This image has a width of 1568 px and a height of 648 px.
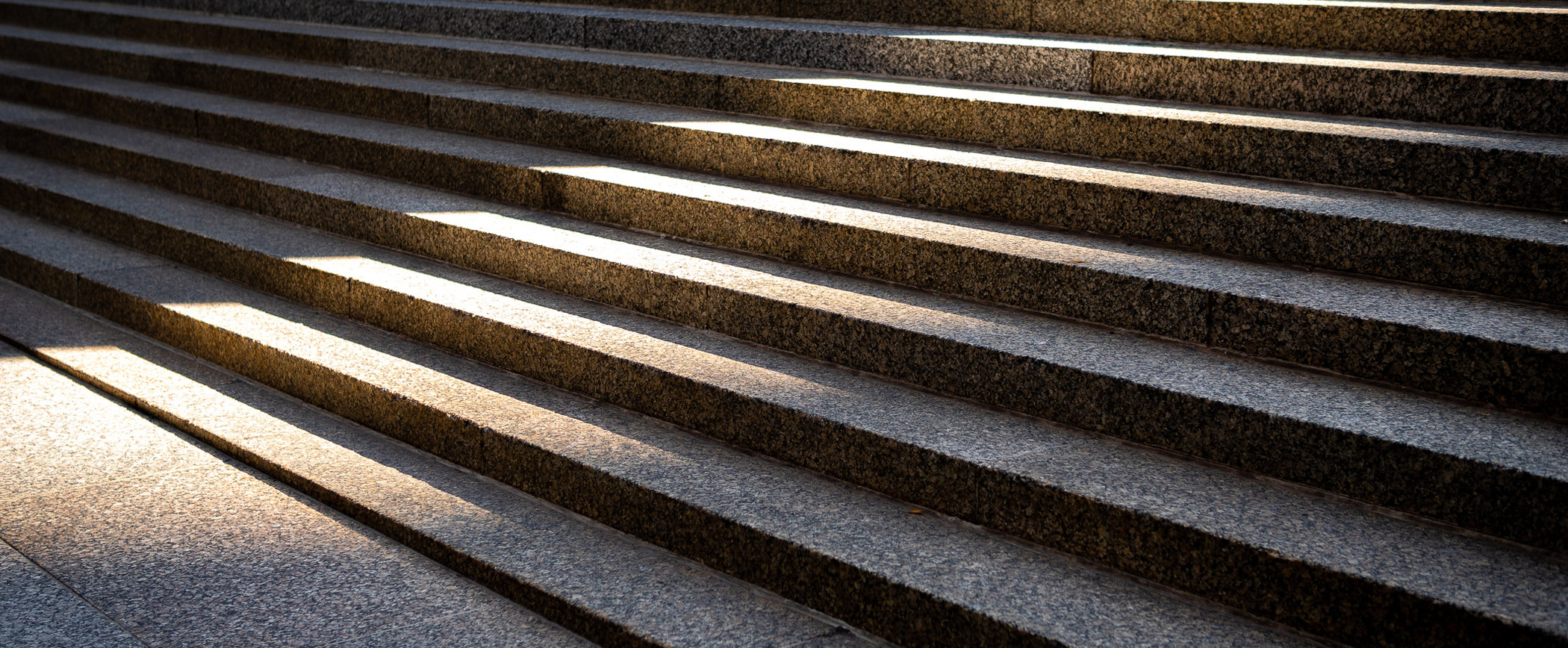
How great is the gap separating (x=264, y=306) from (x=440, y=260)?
0.89 meters

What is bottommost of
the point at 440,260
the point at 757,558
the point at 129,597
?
the point at 129,597

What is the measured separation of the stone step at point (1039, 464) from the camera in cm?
285

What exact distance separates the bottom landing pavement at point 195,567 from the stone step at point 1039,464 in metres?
0.59

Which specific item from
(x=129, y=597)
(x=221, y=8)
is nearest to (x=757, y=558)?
(x=129, y=597)

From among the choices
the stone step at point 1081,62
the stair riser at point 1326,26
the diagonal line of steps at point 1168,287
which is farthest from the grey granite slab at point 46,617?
the stair riser at point 1326,26

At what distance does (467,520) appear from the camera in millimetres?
4090

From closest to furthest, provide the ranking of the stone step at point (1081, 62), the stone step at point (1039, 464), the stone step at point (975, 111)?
the stone step at point (1039, 464), the stone step at point (975, 111), the stone step at point (1081, 62)

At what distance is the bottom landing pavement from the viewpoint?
11.7 ft

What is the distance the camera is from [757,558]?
3576mm

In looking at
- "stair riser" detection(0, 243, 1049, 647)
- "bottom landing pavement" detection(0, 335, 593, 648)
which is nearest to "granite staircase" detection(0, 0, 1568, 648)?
"stair riser" detection(0, 243, 1049, 647)

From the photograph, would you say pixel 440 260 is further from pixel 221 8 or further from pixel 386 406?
pixel 221 8

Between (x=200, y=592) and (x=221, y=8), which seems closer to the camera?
(x=200, y=592)

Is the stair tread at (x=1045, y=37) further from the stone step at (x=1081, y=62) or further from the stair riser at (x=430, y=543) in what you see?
the stair riser at (x=430, y=543)

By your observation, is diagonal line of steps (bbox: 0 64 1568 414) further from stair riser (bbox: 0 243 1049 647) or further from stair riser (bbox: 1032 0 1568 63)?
stair riser (bbox: 1032 0 1568 63)
